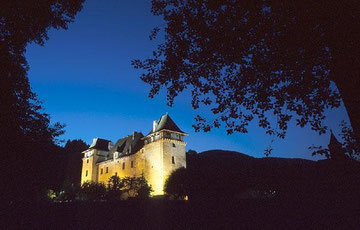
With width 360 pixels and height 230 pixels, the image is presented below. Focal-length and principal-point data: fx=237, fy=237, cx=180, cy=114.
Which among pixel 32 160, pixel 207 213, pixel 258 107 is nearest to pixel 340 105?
pixel 258 107

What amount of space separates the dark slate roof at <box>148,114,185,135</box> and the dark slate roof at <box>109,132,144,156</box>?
18.3 feet

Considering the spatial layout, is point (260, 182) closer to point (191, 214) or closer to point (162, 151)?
point (162, 151)

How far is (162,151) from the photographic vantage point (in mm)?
46000

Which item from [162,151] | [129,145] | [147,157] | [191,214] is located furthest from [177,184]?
[191,214]

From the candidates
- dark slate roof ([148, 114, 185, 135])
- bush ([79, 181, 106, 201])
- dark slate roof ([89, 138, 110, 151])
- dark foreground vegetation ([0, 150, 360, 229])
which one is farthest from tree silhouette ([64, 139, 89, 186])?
dark foreground vegetation ([0, 150, 360, 229])

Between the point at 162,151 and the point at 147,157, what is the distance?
15.7 ft

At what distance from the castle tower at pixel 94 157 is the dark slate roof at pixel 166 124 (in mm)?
18802

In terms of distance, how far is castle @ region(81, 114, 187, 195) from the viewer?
45.9 metres

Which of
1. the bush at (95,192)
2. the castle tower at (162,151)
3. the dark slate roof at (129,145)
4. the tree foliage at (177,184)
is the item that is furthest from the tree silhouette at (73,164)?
the tree foliage at (177,184)

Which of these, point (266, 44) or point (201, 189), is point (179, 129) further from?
point (266, 44)

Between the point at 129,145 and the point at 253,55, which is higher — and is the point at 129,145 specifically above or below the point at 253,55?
above

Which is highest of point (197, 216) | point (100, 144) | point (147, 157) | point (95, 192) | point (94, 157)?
point (100, 144)

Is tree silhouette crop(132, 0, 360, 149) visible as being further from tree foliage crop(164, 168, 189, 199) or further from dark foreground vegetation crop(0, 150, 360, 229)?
tree foliage crop(164, 168, 189, 199)

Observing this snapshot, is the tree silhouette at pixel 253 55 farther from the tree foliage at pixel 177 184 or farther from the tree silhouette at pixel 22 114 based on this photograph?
the tree foliage at pixel 177 184
